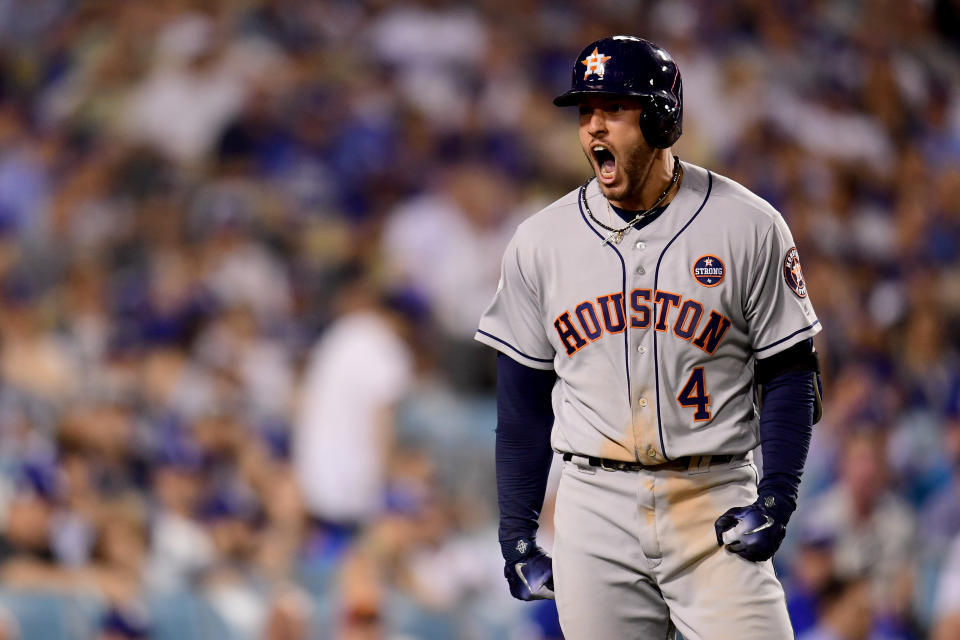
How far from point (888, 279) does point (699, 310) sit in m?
4.26

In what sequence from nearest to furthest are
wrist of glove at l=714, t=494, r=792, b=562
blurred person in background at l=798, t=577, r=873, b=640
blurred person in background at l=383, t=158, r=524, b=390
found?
wrist of glove at l=714, t=494, r=792, b=562 → blurred person in background at l=798, t=577, r=873, b=640 → blurred person in background at l=383, t=158, r=524, b=390

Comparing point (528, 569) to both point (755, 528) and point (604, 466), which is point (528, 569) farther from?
point (755, 528)

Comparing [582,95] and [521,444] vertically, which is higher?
[582,95]

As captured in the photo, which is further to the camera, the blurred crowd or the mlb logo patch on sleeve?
the blurred crowd

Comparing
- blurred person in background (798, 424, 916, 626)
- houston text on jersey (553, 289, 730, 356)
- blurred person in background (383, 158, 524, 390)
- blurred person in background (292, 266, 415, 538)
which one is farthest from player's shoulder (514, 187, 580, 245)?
blurred person in background (383, 158, 524, 390)

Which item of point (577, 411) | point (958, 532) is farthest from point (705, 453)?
point (958, 532)

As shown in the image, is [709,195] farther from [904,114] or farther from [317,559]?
[904,114]

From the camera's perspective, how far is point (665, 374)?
182 cm

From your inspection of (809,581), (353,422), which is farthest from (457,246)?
(809,581)

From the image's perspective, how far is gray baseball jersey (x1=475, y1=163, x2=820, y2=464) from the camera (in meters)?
1.81

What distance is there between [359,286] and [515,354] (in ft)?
11.2

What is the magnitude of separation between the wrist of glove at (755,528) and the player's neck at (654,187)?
454mm

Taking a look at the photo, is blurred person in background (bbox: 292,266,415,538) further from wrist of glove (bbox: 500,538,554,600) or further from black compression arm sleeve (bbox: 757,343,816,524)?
black compression arm sleeve (bbox: 757,343,816,524)

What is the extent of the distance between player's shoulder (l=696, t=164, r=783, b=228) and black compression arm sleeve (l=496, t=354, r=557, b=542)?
0.36 meters
